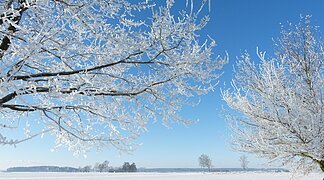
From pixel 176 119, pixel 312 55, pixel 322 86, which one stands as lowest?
pixel 176 119

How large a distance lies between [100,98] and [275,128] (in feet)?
16.6

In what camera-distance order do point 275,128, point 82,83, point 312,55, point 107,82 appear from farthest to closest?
1. point 312,55
2. point 275,128
3. point 107,82
4. point 82,83

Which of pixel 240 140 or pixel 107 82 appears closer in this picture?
pixel 107 82

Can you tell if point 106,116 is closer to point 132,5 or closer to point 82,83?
point 82,83

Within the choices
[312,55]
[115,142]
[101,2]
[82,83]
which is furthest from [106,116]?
[312,55]

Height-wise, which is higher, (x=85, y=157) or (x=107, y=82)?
(x=107, y=82)

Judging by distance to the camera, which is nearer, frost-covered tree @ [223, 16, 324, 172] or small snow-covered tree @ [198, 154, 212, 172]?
frost-covered tree @ [223, 16, 324, 172]

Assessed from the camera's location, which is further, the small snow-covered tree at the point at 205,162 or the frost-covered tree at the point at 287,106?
the small snow-covered tree at the point at 205,162

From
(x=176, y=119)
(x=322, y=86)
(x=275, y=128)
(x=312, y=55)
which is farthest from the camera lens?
(x=312, y=55)

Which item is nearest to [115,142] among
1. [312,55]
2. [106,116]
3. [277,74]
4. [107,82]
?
[106,116]

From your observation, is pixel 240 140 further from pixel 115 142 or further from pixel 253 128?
pixel 115 142

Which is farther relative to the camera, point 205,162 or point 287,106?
point 205,162

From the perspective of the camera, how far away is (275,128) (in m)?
7.80

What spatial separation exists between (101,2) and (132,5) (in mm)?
489
